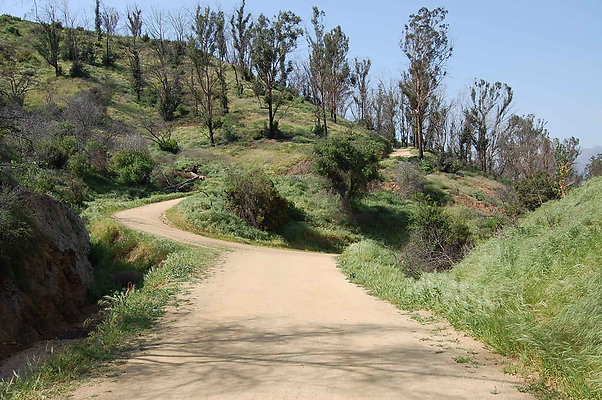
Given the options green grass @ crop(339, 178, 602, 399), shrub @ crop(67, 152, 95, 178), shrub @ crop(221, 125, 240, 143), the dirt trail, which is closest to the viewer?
green grass @ crop(339, 178, 602, 399)

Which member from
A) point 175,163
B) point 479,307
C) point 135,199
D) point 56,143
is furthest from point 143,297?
point 175,163

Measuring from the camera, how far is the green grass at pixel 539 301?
175 inches

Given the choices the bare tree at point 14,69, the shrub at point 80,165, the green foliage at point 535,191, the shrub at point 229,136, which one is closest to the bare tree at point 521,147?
the green foliage at point 535,191

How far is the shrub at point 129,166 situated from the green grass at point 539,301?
27.1 meters

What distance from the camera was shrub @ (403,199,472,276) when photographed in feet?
43.7

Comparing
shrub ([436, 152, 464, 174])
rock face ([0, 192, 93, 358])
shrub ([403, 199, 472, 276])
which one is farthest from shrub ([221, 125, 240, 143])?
rock face ([0, 192, 93, 358])

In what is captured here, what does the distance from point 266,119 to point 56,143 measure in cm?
3116

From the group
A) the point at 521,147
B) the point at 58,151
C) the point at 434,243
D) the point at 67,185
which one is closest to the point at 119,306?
the point at 434,243

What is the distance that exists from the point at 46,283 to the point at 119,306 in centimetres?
529

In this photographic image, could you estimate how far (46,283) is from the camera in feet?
40.5

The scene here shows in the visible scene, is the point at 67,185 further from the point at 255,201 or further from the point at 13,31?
the point at 13,31

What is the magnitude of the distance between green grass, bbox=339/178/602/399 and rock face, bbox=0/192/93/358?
8345 millimetres

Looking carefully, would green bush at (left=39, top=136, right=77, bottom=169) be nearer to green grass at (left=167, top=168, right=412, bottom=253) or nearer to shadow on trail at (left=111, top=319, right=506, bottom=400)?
green grass at (left=167, top=168, right=412, bottom=253)

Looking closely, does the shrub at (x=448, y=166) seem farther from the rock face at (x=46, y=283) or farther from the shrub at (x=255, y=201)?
the rock face at (x=46, y=283)
